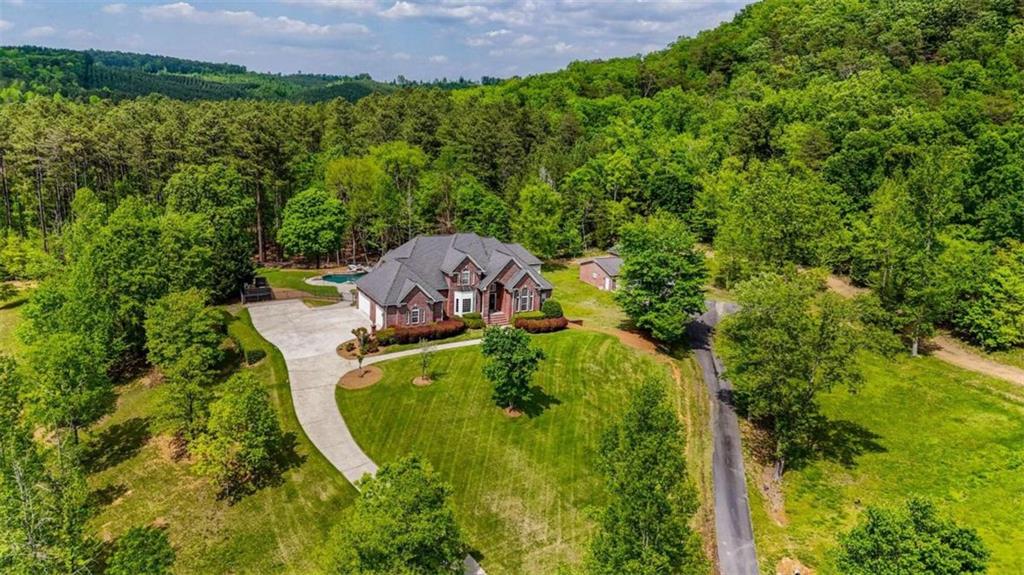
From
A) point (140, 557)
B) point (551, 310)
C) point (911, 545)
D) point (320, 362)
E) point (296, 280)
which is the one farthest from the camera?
point (296, 280)

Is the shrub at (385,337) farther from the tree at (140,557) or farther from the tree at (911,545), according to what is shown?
the tree at (911,545)

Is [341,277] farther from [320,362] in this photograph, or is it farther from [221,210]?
[320,362]

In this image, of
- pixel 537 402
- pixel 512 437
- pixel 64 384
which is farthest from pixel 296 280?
pixel 512 437

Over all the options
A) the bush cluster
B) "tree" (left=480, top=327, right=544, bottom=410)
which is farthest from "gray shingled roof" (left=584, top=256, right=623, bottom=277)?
"tree" (left=480, top=327, right=544, bottom=410)

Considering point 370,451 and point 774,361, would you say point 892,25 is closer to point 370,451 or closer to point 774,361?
point 774,361

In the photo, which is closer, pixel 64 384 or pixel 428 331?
pixel 64 384

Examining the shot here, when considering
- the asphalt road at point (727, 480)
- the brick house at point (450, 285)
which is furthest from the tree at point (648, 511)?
the brick house at point (450, 285)
